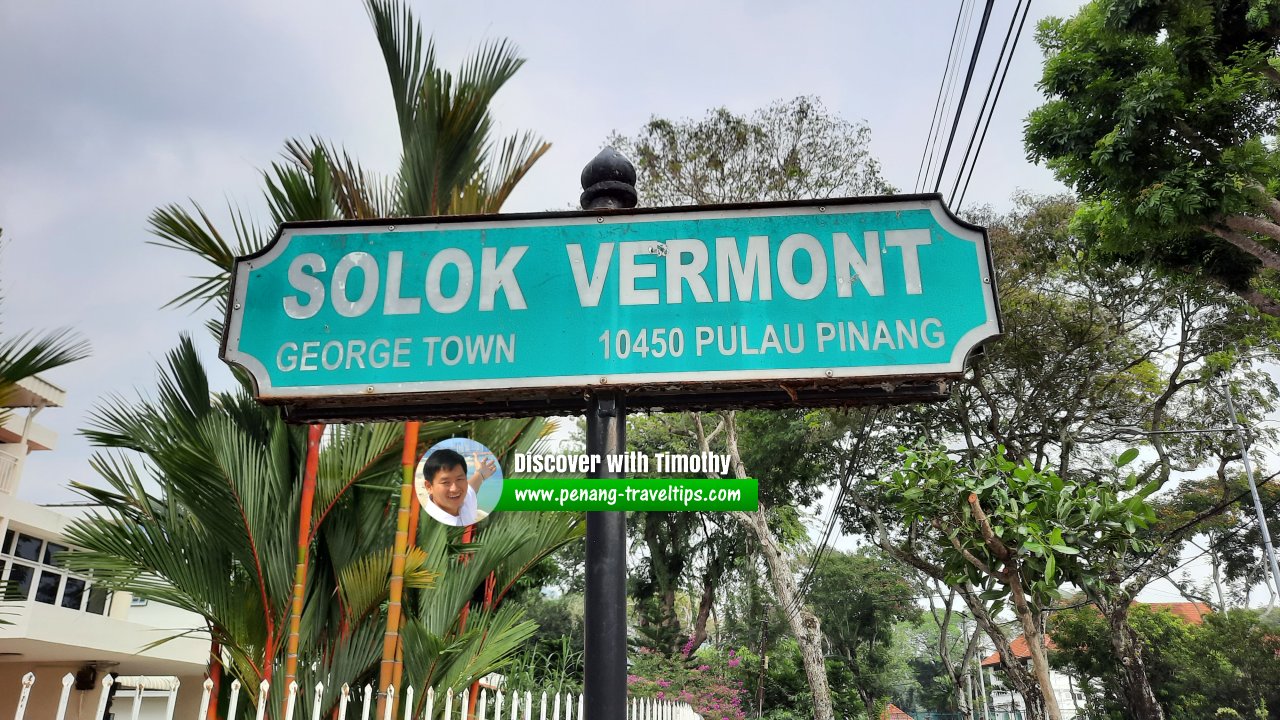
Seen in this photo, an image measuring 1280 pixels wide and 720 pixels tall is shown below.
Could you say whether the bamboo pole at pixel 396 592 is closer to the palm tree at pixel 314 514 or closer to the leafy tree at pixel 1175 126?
the palm tree at pixel 314 514

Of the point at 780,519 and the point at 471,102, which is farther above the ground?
the point at 780,519

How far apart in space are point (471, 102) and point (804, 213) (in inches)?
76.2

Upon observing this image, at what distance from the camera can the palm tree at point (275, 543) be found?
3.96 metres

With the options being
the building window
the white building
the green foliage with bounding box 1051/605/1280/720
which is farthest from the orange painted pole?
the green foliage with bounding box 1051/605/1280/720

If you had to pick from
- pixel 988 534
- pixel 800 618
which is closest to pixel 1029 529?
pixel 988 534

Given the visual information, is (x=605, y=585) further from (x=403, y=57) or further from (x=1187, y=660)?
(x=1187, y=660)

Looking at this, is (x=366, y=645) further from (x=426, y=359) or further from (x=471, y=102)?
(x=426, y=359)

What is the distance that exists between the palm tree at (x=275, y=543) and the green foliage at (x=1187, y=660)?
1102 inches

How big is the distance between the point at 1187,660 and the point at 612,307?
33.2 meters

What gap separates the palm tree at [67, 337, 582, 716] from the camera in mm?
3961

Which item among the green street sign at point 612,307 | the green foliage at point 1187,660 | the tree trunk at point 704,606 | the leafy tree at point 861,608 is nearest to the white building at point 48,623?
the green street sign at point 612,307

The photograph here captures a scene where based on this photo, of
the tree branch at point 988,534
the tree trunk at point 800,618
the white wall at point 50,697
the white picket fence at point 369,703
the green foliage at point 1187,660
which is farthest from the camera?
the green foliage at point 1187,660

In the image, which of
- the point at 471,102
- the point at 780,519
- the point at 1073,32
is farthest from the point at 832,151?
the point at 471,102

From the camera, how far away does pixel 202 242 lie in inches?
163
